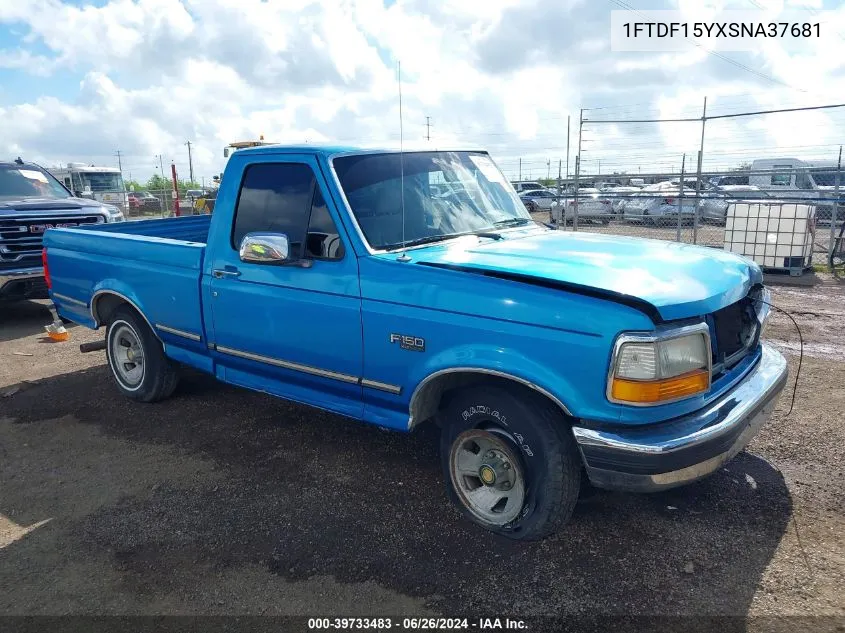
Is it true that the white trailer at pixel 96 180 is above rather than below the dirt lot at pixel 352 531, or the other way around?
above

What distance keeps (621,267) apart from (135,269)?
Answer: 3.68 m

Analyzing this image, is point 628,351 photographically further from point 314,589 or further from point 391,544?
point 314,589

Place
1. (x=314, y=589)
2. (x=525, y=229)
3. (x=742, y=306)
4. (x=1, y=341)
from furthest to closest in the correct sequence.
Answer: (x=1, y=341)
(x=525, y=229)
(x=742, y=306)
(x=314, y=589)

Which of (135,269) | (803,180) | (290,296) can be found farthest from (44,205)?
(803,180)

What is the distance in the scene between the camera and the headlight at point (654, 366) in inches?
112

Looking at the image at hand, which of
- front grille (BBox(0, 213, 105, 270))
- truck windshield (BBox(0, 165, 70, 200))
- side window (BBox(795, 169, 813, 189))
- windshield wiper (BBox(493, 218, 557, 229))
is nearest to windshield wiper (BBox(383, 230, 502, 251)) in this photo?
windshield wiper (BBox(493, 218, 557, 229))

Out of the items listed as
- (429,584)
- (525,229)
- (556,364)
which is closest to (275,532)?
(429,584)

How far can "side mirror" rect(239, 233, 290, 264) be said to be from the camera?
3752 millimetres

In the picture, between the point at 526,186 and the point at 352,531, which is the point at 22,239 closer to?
the point at 352,531

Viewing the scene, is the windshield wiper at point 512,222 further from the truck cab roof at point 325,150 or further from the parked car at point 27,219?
the parked car at point 27,219

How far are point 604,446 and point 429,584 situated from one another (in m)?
1.05

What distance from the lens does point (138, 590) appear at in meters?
3.14

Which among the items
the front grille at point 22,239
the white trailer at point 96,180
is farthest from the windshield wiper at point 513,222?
the white trailer at point 96,180

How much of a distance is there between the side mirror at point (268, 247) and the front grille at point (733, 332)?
2.28 m
